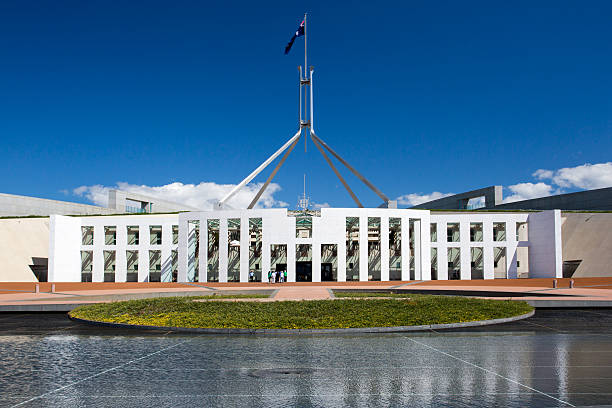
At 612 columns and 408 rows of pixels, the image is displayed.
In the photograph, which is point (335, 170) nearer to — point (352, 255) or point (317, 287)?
point (352, 255)

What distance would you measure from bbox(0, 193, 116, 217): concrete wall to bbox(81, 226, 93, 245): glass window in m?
9.43

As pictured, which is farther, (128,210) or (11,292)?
(128,210)

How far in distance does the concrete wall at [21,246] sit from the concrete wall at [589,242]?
45.4 metres

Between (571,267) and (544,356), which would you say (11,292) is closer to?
(544,356)

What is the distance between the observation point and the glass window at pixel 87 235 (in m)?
43.7

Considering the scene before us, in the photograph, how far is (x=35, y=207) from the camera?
168 ft

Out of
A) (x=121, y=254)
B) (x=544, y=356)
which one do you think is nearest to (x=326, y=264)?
(x=121, y=254)

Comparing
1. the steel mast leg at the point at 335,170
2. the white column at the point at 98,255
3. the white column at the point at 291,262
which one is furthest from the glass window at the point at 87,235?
the steel mast leg at the point at 335,170

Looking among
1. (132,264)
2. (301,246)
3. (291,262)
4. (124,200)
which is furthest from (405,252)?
(124,200)

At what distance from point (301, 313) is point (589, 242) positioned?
3826cm

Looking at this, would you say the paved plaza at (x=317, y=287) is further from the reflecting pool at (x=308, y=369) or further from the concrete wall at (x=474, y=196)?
the concrete wall at (x=474, y=196)

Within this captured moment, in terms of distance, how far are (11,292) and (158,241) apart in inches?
761

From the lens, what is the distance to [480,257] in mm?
46000

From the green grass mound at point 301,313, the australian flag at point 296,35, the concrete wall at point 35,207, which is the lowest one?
the green grass mound at point 301,313
